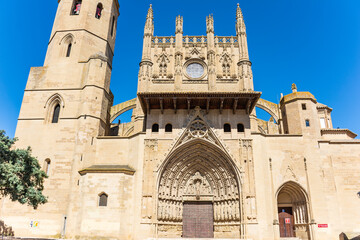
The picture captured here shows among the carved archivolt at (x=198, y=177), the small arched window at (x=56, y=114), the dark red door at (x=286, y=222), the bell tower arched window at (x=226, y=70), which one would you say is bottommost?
the dark red door at (x=286, y=222)

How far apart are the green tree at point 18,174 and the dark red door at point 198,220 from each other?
829 cm

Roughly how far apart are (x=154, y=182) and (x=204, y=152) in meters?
3.74

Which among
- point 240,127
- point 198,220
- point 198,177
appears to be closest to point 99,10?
point 240,127

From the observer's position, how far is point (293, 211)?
54.7ft

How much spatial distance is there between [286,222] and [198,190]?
19.0ft

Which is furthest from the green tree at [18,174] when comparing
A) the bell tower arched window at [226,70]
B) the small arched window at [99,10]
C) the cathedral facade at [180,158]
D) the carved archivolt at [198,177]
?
the bell tower arched window at [226,70]

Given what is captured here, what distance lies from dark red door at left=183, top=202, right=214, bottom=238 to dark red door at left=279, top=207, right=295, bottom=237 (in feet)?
14.4

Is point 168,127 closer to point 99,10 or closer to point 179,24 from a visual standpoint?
point 179,24

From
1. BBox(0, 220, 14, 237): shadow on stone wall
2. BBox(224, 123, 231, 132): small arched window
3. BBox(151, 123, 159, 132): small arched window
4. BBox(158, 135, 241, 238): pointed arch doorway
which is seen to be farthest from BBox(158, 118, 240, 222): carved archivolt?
BBox(0, 220, 14, 237): shadow on stone wall

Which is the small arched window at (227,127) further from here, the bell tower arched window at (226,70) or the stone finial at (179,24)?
the stone finial at (179,24)

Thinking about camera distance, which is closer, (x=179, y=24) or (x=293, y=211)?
(x=293, y=211)

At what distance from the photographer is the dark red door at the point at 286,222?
16.5 m

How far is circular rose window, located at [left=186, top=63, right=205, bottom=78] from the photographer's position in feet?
63.8

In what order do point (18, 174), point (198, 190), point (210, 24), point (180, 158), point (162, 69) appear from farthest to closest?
point (210, 24), point (162, 69), point (198, 190), point (180, 158), point (18, 174)
